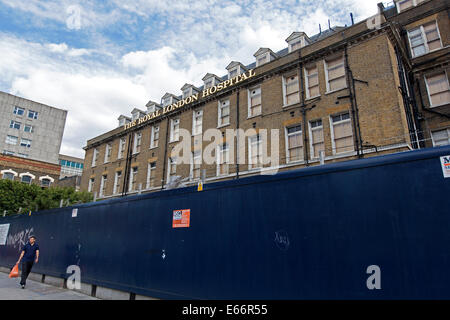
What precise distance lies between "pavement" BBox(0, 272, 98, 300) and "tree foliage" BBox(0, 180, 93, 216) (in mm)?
15008

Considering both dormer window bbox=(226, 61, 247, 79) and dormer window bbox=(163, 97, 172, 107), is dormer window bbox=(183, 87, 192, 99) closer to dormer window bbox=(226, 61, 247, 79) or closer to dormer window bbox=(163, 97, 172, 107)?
dormer window bbox=(163, 97, 172, 107)

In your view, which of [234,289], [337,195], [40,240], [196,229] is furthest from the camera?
[40,240]

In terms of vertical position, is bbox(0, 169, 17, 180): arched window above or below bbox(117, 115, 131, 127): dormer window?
below

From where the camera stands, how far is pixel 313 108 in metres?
16.1

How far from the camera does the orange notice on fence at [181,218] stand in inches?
266

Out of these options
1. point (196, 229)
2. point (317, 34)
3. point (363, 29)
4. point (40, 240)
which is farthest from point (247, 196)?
point (317, 34)

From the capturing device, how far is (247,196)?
5828mm

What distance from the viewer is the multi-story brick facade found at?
14.0 m

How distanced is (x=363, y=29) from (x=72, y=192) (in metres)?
26.6

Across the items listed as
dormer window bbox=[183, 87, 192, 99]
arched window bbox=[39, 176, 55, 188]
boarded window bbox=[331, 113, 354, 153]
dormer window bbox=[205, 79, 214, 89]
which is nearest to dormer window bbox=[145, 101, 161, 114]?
dormer window bbox=[183, 87, 192, 99]

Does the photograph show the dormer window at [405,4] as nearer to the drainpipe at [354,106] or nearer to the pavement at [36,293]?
the drainpipe at [354,106]

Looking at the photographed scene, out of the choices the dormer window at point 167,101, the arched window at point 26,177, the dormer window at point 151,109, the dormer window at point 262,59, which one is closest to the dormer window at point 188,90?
the dormer window at point 167,101

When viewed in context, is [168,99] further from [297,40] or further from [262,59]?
[297,40]

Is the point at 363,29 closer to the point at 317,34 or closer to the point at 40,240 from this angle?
the point at 317,34
